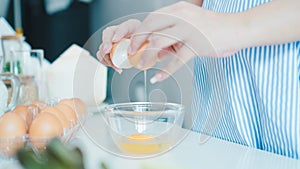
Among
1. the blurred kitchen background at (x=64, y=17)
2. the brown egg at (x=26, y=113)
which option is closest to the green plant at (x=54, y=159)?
the brown egg at (x=26, y=113)

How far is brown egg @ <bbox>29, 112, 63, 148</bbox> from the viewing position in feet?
1.67

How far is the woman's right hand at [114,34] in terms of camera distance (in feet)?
1.66

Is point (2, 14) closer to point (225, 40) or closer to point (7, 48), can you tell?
point (7, 48)

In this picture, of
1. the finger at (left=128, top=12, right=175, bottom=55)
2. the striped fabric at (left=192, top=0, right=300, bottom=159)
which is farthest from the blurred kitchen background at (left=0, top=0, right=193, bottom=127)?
the finger at (left=128, top=12, right=175, bottom=55)

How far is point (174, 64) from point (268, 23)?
135 millimetres

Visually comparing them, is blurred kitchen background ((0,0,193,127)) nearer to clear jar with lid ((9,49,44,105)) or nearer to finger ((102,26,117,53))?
clear jar with lid ((9,49,44,105))

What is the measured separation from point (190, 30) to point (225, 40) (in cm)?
5

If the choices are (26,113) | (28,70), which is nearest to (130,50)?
(26,113)

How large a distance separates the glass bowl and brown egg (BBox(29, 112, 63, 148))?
8 cm

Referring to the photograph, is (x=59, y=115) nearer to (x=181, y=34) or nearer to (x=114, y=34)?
(x=114, y=34)

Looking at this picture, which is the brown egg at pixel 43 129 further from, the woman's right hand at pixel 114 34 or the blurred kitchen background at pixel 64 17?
Result: the blurred kitchen background at pixel 64 17

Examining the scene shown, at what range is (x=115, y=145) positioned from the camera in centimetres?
57

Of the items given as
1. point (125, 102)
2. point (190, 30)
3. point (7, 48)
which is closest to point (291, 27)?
point (190, 30)

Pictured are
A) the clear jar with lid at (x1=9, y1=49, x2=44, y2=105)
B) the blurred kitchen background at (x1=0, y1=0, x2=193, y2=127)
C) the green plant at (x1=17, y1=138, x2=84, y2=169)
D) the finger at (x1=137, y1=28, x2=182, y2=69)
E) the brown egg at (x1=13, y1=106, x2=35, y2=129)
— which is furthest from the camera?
the blurred kitchen background at (x1=0, y1=0, x2=193, y2=127)
